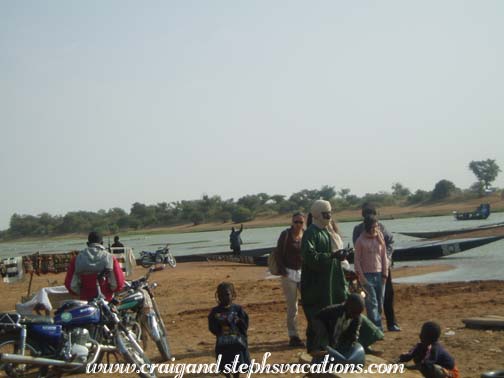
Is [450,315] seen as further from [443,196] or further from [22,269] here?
[443,196]

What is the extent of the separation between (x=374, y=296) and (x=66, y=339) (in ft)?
12.3

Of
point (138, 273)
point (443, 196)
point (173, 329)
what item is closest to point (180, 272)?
point (138, 273)

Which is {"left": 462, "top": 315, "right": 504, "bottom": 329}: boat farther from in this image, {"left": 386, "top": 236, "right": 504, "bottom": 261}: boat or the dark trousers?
{"left": 386, "top": 236, "right": 504, "bottom": 261}: boat

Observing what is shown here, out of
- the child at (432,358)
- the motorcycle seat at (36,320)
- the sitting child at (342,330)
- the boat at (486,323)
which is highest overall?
the motorcycle seat at (36,320)

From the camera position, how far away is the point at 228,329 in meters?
6.76

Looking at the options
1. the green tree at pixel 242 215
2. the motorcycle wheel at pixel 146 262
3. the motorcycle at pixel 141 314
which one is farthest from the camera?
the green tree at pixel 242 215

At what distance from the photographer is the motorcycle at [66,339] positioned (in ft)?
21.1

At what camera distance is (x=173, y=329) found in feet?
36.5

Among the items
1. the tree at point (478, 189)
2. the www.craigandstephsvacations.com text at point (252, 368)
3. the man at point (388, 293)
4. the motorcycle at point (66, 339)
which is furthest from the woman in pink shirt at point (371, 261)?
the tree at point (478, 189)

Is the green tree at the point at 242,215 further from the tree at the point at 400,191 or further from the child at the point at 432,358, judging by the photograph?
the child at the point at 432,358

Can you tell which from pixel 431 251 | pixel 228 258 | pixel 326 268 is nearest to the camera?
pixel 326 268

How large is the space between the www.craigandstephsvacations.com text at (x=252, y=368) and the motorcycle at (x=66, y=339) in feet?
0.56

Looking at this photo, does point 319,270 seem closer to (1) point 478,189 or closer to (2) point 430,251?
(2) point 430,251

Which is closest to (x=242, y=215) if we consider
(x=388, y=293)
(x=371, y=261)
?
(x=388, y=293)
